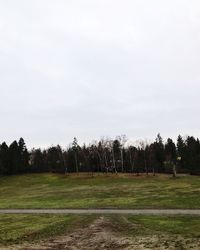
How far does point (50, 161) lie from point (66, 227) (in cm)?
10991

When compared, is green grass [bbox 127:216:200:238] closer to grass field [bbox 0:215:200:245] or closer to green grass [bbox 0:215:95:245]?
grass field [bbox 0:215:200:245]

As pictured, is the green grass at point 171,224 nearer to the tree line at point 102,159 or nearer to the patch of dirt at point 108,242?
the patch of dirt at point 108,242

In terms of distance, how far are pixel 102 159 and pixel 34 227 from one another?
99469mm

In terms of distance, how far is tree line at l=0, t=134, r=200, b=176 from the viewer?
122375mm

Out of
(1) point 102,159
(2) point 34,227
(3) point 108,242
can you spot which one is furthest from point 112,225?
(1) point 102,159

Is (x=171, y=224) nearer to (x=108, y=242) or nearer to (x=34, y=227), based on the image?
(x=108, y=242)

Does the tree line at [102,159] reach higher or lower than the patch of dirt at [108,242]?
higher

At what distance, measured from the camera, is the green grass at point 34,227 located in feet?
84.5

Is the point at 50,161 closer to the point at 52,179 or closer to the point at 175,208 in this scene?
the point at 52,179

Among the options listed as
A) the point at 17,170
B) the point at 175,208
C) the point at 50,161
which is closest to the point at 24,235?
the point at 175,208

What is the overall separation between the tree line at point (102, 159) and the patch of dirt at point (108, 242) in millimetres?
92823

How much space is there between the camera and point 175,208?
1401 inches

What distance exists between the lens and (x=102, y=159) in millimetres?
129500

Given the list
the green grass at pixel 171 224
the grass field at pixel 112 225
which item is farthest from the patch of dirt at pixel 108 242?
the green grass at pixel 171 224
